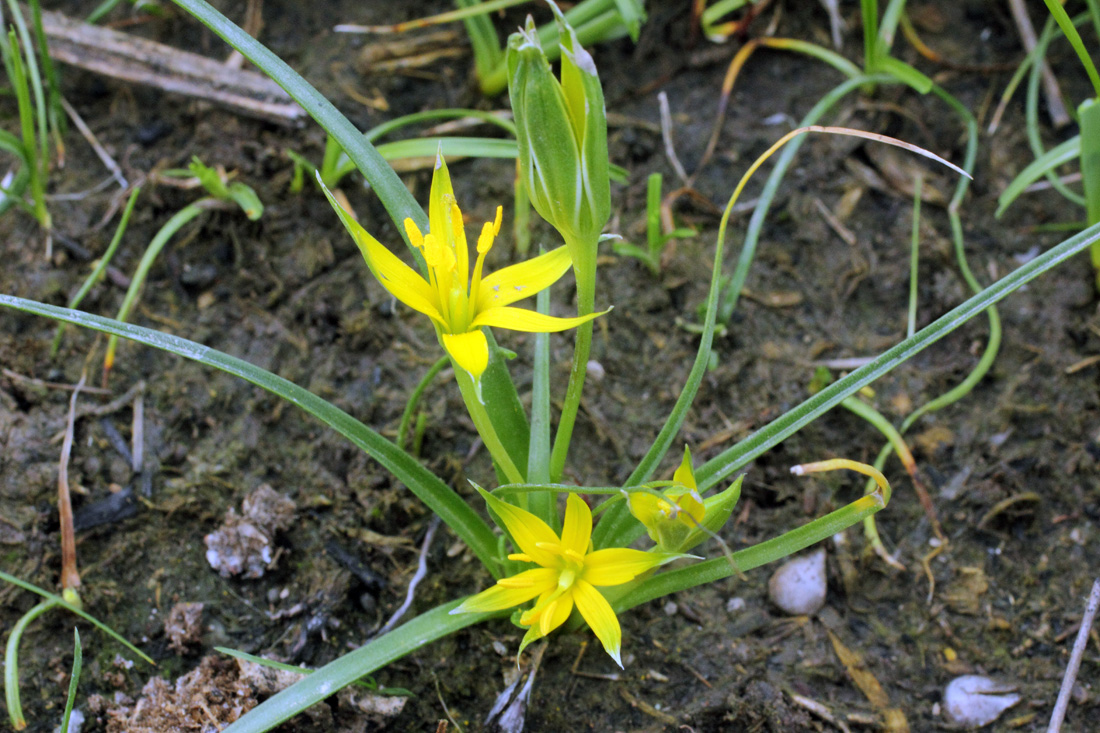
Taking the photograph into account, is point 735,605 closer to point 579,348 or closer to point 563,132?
point 579,348

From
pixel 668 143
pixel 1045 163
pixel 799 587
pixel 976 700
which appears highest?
pixel 1045 163

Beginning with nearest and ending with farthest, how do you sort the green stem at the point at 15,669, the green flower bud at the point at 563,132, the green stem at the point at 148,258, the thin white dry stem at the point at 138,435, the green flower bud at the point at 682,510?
the green flower bud at the point at 563,132 → the green flower bud at the point at 682,510 → the green stem at the point at 15,669 → the thin white dry stem at the point at 138,435 → the green stem at the point at 148,258

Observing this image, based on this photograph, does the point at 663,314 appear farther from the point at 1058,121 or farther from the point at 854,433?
the point at 1058,121

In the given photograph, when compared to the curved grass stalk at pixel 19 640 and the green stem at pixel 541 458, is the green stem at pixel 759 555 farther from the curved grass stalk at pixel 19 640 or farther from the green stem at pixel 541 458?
the curved grass stalk at pixel 19 640

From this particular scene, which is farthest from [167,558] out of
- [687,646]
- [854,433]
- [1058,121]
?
[1058,121]

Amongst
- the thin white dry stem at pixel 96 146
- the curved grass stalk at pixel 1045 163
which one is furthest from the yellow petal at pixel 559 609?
the thin white dry stem at pixel 96 146

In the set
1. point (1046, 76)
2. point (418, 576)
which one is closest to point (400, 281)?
point (418, 576)
